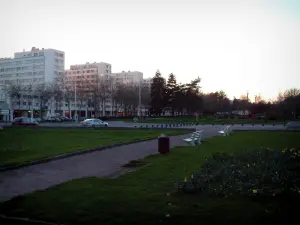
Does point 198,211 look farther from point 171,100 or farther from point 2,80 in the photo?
point 2,80

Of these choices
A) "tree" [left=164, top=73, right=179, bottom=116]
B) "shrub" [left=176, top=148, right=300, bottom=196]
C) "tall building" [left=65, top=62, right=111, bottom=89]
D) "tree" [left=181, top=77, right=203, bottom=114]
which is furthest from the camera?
"tall building" [left=65, top=62, right=111, bottom=89]

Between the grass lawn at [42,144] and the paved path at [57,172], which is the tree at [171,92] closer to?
the grass lawn at [42,144]

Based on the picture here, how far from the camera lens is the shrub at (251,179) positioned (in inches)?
273

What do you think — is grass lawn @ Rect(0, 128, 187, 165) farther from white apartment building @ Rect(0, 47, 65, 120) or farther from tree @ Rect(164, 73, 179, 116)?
white apartment building @ Rect(0, 47, 65, 120)

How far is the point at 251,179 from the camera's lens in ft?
25.1

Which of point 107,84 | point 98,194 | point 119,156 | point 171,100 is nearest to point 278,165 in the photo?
point 98,194

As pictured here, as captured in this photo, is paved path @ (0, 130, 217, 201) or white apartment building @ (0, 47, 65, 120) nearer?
paved path @ (0, 130, 217, 201)

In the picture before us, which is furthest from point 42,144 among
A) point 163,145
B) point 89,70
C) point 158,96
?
point 89,70

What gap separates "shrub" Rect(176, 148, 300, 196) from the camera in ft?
22.7

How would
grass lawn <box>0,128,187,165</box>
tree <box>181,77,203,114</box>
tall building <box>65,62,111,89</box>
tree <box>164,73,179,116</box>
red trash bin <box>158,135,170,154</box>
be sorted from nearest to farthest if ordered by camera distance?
1. grass lawn <box>0,128,187,165</box>
2. red trash bin <box>158,135,170,154</box>
3. tree <box>181,77,203,114</box>
4. tree <box>164,73,179,116</box>
5. tall building <box>65,62,111,89</box>

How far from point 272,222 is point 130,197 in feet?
9.89

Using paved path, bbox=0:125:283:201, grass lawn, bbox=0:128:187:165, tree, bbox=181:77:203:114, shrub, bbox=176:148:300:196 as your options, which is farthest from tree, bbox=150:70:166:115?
shrub, bbox=176:148:300:196

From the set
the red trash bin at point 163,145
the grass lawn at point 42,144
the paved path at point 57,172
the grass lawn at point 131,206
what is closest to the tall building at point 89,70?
the grass lawn at point 42,144

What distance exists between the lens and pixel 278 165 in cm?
845
